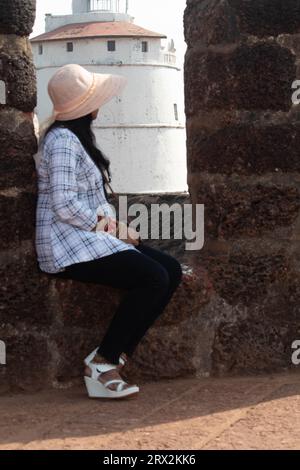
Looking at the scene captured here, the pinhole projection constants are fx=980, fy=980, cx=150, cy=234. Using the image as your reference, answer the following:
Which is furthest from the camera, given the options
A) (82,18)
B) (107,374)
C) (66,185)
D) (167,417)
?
(82,18)

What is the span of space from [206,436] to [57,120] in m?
1.65

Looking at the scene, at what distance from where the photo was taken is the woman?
4.46 meters

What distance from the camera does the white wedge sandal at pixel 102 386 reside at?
4.48 m

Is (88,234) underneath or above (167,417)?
above

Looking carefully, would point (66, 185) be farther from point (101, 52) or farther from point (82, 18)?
point (82, 18)

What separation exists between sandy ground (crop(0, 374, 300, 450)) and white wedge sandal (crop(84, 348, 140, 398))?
38 mm

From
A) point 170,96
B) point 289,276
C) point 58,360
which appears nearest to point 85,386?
point 58,360

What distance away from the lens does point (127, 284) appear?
4.56 m

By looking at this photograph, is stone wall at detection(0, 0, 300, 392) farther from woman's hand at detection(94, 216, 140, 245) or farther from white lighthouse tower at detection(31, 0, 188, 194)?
white lighthouse tower at detection(31, 0, 188, 194)

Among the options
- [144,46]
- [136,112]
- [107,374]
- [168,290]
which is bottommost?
[107,374]

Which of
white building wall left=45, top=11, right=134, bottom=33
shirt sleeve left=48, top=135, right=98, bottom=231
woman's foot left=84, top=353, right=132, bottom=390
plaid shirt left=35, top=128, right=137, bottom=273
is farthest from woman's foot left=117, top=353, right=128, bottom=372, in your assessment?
white building wall left=45, top=11, right=134, bottom=33

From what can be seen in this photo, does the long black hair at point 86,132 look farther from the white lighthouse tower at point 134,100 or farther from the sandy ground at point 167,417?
the white lighthouse tower at point 134,100

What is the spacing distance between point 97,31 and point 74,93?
36.4 meters

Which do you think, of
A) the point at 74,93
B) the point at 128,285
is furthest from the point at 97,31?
the point at 128,285
